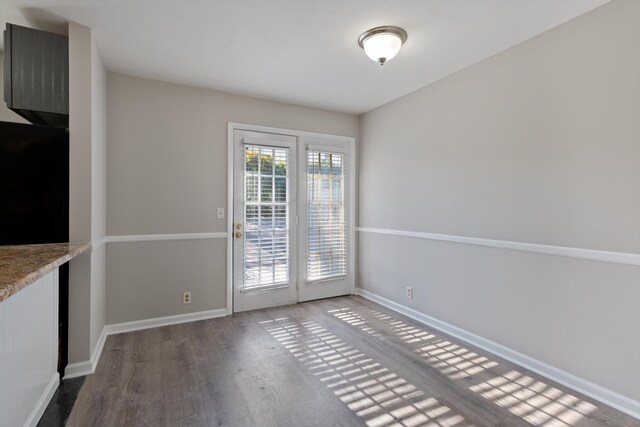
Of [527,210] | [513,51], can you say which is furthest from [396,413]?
[513,51]

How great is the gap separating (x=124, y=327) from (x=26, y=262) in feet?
6.56

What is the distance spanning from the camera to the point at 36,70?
236 centimetres

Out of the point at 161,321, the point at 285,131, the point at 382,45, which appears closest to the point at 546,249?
the point at 382,45

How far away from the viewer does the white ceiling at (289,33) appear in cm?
214

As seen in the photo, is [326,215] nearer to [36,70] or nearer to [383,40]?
[383,40]

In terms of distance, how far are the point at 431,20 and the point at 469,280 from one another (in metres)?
2.20

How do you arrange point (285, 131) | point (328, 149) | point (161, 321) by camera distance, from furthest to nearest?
point (328, 149), point (285, 131), point (161, 321)

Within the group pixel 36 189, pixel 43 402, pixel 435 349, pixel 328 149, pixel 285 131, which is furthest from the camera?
pixel 328 149

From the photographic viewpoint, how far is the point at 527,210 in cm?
254

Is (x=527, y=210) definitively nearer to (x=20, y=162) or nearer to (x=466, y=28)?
(x=466, y=28)

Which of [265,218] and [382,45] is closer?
[382,45]

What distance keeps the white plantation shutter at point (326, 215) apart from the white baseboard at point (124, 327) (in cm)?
134

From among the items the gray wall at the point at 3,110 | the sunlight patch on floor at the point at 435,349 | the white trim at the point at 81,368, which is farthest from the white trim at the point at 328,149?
the white trim at the point at 81,368

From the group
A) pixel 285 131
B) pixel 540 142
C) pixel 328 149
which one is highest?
pixel 285 131
